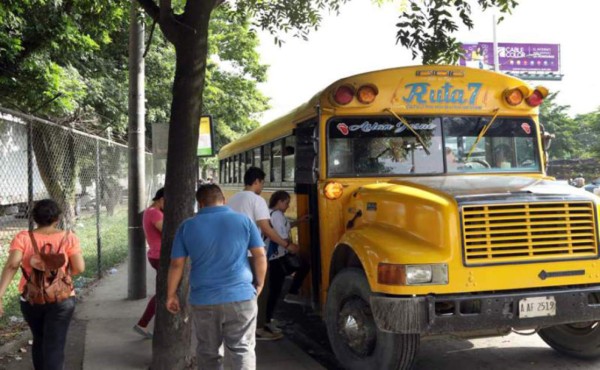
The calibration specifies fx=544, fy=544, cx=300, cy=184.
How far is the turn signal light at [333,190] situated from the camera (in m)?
5.07

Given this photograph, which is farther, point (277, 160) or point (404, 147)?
point (277, 160)

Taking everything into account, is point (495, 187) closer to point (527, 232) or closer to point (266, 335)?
point (527, 232)

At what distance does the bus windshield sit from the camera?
521 cm

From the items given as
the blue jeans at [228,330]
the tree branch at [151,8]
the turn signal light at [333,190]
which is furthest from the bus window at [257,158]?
the blue jeans at [228,330]

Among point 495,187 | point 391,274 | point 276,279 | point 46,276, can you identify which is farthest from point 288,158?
point 46,276

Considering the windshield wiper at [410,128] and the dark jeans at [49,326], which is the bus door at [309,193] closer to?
the windshield wiper at [410,128]

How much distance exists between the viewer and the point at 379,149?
5.24 m

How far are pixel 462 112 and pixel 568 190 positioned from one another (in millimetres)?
1318

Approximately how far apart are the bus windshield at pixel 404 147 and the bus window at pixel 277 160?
1690 mm

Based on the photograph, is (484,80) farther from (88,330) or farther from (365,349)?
(88,330)

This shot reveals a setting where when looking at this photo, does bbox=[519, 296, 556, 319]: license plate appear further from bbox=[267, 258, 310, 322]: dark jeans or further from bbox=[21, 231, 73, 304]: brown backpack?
bbox=[21, 231, 73, 304]: brown backpack

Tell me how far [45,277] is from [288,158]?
3.23 metres

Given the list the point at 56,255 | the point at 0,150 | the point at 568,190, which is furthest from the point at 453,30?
the point at 0,150

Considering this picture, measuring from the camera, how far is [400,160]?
206 inches
